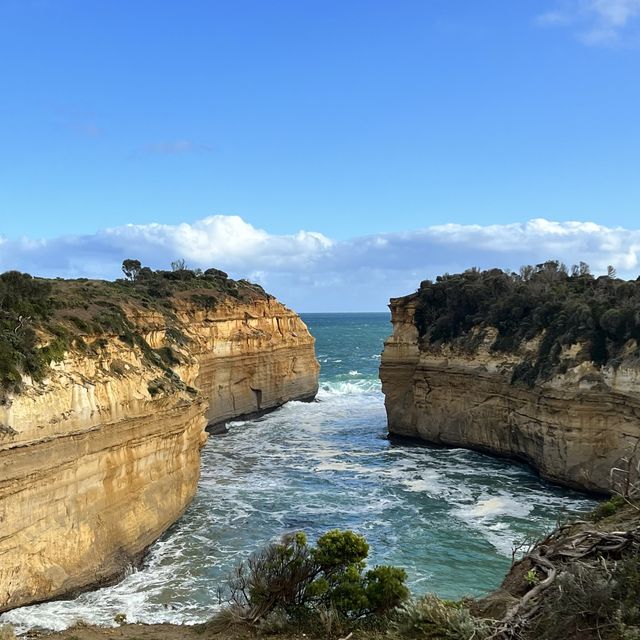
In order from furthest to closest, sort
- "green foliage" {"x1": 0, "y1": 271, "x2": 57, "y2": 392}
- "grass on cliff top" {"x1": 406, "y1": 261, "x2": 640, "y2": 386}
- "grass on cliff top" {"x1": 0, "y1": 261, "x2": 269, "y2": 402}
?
"grass on cliff top" {"x1": 406, "y1": 261, "x2": 640, "y2": 386} < "grass on cliff top" {"x1": 0, "y1": 261, "x2": 269, "y2": 402} < "green foliage" {"x1": 0, "y1": 271, "x2": 57, "y2": 392}

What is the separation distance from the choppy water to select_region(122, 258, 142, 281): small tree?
2097cm

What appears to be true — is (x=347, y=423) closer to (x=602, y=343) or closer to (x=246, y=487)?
(x=246, y=487)

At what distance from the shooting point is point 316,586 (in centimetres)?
1080

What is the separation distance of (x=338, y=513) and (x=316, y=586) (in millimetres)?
10639

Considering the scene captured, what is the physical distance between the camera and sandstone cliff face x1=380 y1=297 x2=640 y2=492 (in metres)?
22.5

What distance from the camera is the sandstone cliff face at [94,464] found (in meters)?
13.1

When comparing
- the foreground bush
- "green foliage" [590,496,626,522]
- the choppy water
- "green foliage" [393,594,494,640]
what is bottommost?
the choppy water

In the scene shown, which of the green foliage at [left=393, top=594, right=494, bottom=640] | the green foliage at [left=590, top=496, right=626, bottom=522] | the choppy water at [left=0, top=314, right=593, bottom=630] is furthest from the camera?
the choppy water at [left=0, top=314, right=593, bottom=630]

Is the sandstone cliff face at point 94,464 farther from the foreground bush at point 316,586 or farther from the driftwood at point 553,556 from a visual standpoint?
the driftwood at point 553,556

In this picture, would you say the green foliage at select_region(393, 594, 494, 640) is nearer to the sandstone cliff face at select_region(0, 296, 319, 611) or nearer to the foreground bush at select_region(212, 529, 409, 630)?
the foreground bush at select_region(212, 529, 409, 630)

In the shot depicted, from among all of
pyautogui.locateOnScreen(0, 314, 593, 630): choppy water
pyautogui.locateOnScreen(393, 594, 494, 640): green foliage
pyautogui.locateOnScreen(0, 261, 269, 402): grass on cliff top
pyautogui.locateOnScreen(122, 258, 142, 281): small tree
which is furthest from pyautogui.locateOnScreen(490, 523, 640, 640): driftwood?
pyautogui.locateOnScreen(122, 258, 142, 281): small tree

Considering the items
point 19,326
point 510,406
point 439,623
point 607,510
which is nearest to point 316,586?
point 439,623

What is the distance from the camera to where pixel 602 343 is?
2406 centimetres

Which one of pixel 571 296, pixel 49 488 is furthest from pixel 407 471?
pixel 49 488
